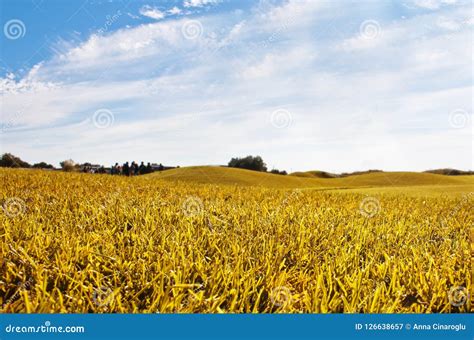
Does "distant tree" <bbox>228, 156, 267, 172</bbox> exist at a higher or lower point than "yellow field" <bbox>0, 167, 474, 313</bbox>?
higher

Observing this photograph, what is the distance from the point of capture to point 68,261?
2852 millimetres

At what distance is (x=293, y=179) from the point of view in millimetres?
48531

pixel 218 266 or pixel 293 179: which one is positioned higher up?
pixel 293 179

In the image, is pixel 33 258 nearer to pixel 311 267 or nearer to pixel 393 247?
pixel 311 267

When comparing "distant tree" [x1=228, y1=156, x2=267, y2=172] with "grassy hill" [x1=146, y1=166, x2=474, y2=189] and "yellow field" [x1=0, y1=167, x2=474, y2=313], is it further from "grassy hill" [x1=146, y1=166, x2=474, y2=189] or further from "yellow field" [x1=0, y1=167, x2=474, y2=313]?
"yellow field" [x1=0, y1=167, x2=474, y2=313]

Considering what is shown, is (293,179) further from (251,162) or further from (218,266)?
(218,266)

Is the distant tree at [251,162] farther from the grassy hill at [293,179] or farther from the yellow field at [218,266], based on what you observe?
the yellow field at [218,266]

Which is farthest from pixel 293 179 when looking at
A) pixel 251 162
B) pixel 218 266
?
pixel 218 266

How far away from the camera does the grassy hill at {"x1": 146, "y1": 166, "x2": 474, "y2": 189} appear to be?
1634 inches

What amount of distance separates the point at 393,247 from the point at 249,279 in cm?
206

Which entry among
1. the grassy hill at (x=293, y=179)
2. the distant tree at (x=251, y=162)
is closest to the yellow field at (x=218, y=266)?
the grassy hill at (x=293, y=179)

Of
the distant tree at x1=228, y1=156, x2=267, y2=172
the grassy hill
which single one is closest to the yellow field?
the grassy hill

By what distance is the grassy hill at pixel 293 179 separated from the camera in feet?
136

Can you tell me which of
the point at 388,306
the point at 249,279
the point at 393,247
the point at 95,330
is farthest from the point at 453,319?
the point at 95,330
